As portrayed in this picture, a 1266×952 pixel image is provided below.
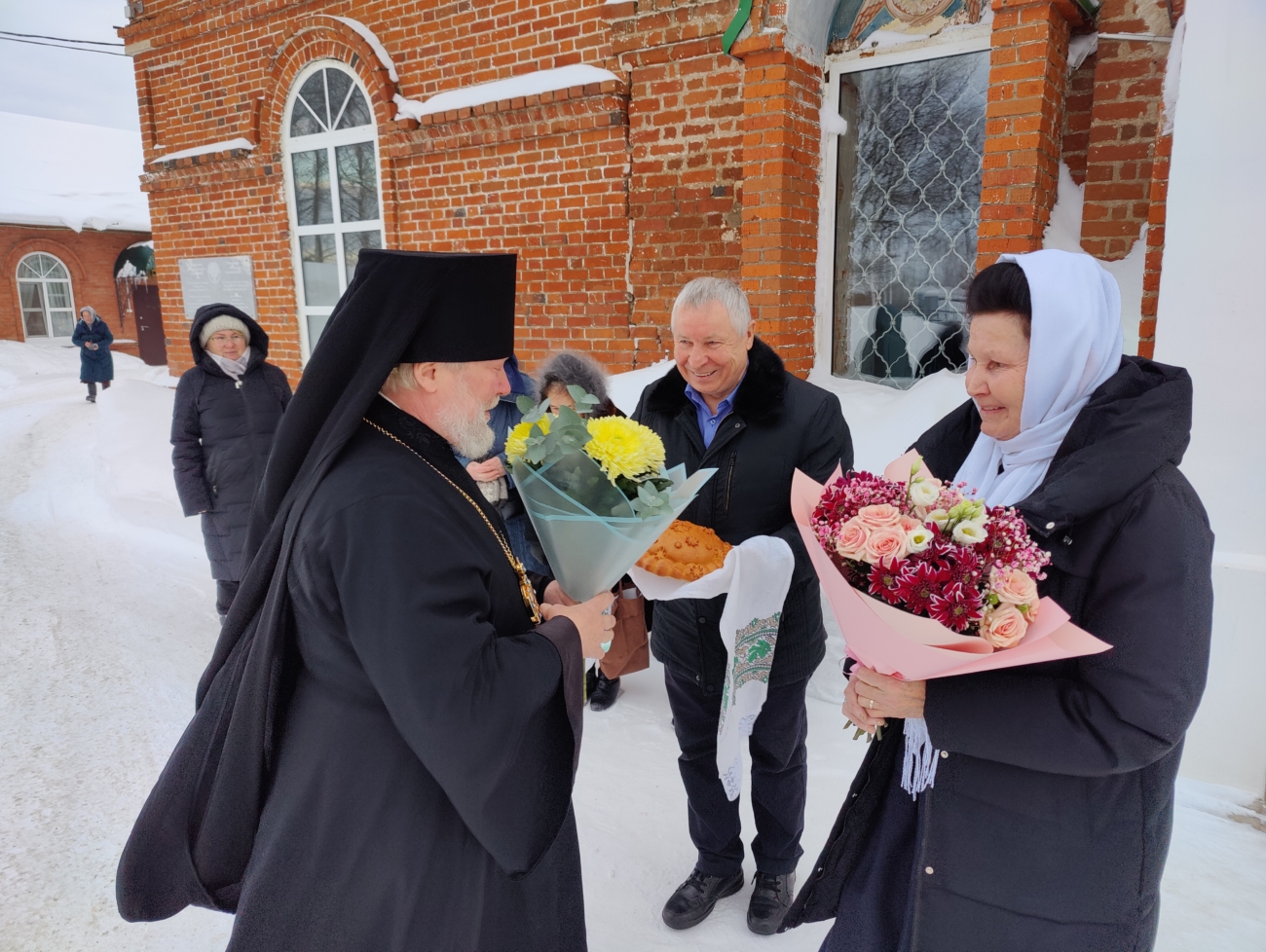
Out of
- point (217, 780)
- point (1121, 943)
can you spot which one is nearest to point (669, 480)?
point (217, 780)

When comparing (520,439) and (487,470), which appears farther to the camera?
(487,470)

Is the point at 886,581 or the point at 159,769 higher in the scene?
the point at 886,581

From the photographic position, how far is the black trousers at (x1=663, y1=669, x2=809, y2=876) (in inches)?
103

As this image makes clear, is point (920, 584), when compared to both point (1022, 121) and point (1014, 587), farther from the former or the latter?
point (1022, 121)

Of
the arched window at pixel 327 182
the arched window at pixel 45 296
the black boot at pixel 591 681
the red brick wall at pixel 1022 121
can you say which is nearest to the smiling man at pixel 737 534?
the black boot at pixel 591 681

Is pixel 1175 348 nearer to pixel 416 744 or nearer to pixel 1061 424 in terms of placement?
pixel 1061 424

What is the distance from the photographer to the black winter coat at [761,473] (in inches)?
100

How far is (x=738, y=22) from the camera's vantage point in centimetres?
465

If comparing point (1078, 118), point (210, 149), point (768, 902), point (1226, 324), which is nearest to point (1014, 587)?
point (768, 902)

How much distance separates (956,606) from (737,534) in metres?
1.31

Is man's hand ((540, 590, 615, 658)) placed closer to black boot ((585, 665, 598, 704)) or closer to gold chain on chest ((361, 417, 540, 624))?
gold chain on chest ((361, 417, 540, 624))

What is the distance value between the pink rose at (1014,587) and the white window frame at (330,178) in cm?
722

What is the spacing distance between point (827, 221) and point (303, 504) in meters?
4.65

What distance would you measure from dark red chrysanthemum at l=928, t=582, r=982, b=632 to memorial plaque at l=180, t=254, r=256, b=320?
356 inches
